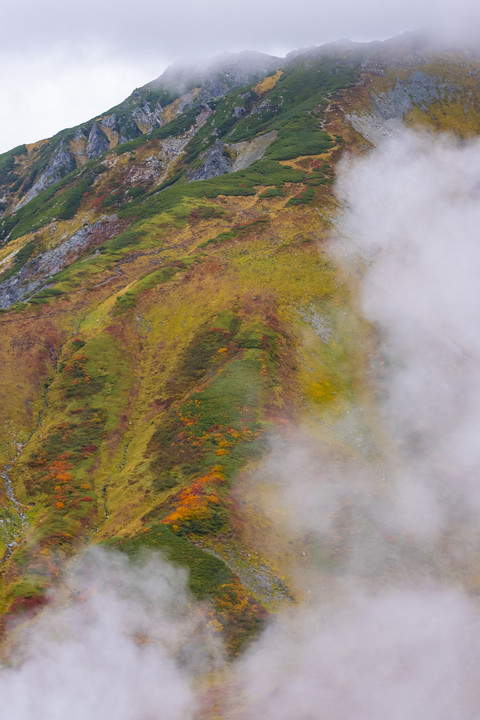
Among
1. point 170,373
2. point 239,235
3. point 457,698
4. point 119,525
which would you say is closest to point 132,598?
point 119,525

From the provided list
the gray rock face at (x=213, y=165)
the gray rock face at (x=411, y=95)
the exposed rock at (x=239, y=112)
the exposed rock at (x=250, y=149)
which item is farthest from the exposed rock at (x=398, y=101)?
the exposed rock at (x=239, y=112)

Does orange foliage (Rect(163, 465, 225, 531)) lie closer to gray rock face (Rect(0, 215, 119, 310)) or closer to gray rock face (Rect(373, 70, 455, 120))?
gray rock face (Rect(0, 215, 119, 310))

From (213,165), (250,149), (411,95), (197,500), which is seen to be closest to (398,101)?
(411,95)

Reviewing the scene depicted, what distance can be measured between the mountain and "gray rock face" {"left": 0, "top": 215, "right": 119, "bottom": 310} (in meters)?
0.55

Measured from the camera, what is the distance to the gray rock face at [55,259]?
5221 inches

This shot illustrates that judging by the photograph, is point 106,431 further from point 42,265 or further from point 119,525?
point 42,265

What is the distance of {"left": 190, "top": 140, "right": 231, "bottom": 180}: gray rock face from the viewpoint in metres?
161

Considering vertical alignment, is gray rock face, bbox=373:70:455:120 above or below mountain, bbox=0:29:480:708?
above

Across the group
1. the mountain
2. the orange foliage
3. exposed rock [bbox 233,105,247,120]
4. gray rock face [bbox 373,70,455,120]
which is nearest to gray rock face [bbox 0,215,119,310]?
the mountain

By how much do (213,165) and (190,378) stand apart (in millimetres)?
113383

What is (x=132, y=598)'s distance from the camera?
39.3m

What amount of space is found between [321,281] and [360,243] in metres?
18.4

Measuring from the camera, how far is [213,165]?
162125 mm

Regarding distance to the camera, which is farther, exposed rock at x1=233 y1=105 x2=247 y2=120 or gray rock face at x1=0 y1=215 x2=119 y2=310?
exposed rock at x1=233 y1=105 x2=247 y2=120
